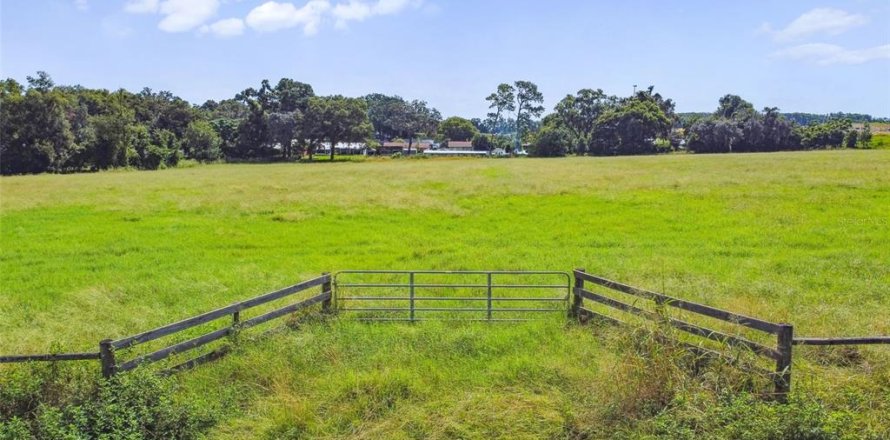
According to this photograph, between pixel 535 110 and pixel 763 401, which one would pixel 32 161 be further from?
pixel 535 110

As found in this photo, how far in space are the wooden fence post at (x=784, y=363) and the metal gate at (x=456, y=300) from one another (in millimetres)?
3928

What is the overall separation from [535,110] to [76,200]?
433 feet

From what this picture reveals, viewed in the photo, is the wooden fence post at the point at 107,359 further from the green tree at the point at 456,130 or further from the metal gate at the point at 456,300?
the green tree at the point at 456,130

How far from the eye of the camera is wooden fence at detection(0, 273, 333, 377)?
7660 millimetres

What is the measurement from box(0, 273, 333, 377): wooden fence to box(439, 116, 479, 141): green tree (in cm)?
13999

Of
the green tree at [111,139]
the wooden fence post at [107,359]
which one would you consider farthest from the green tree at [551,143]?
the wooden fence post at [107,359]

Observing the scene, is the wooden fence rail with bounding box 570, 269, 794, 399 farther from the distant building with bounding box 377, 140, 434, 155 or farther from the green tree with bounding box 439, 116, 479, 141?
the green tree with bounding box 439, 116, 479, 141

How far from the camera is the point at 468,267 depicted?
1571cm

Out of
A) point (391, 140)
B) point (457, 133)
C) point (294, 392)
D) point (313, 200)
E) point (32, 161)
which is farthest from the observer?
point (391, 140)

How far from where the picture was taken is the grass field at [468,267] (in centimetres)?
731

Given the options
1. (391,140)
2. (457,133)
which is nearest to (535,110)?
(457,133)

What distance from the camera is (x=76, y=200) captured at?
3247cm

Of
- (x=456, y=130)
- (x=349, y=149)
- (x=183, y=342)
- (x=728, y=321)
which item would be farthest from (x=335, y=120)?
(x=728, y=321)

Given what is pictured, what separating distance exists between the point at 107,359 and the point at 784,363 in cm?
916
